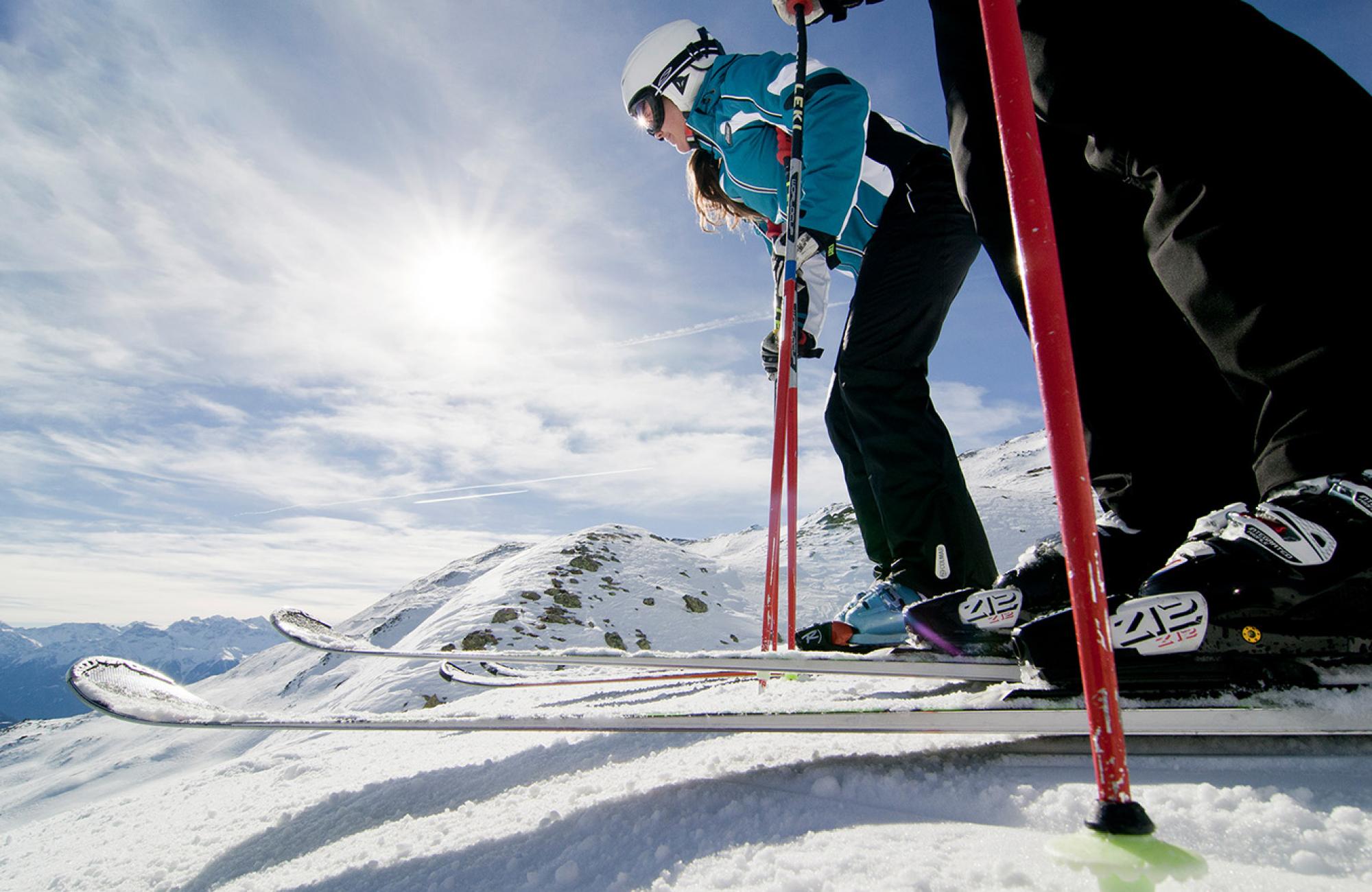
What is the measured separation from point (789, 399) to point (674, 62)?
1.59 m

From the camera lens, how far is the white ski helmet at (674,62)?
2.85 m

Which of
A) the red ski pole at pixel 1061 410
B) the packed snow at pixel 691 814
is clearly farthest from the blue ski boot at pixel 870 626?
the red ski pole at pixel 1061 410

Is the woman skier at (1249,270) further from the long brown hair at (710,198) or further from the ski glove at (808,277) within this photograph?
the long brown hair at (710,198)

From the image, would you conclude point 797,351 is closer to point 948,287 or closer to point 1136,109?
point 948,287

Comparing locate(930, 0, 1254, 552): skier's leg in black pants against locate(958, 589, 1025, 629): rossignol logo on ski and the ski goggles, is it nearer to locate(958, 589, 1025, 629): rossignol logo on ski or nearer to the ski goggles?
locate(958, 589, 1025, 629): rossignol logo on ski

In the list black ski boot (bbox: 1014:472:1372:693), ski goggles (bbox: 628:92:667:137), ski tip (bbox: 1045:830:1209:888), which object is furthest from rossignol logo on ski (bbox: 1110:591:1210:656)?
ski goggles (bbox: 628:92:667:137)

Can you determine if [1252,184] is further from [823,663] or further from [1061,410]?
[823,663]

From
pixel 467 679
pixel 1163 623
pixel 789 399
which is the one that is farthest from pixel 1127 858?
pixel 467 679

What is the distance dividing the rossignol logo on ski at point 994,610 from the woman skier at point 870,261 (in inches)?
27.5

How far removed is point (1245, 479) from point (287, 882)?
185cm

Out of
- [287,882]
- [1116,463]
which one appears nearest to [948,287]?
[1116,463]

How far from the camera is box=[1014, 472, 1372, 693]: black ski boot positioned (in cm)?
80

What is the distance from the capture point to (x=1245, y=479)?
131cm

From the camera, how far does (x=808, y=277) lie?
2.86m
